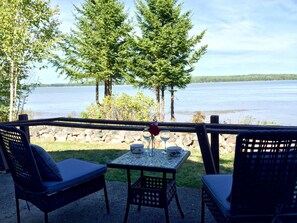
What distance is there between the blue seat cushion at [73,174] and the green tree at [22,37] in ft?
25.1

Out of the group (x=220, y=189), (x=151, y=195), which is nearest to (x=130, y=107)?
(x=151, y=195)

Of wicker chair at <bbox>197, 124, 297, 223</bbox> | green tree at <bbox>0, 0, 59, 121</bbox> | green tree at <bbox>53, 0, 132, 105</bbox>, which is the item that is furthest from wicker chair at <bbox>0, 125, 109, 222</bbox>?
green tree at <bbox>53, 0, 132, 105</bbox>

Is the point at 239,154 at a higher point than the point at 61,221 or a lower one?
higher

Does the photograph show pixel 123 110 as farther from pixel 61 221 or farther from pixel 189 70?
pixel 189 70

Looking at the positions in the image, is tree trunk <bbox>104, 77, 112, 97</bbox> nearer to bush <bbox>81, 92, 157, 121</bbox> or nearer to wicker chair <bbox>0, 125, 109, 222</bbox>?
bush <bbox>81, 92, 157, 121</bbox>

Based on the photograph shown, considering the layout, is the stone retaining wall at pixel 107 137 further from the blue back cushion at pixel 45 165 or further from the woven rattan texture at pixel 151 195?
the blue back cushion at pixel 45 165

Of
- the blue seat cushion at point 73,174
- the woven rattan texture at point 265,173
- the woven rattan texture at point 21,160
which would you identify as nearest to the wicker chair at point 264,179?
the woven rattan texture at point 265,173

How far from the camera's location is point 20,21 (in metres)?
9.60

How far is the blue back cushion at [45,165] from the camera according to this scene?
2.39 metres

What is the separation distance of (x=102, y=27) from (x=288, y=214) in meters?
15.2

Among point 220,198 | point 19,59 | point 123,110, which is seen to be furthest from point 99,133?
point 220,198

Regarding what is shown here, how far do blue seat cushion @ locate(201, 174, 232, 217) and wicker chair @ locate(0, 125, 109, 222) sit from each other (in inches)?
43.8

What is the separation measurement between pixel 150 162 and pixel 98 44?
1464 centimetres

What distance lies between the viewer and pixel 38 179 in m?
2.36
